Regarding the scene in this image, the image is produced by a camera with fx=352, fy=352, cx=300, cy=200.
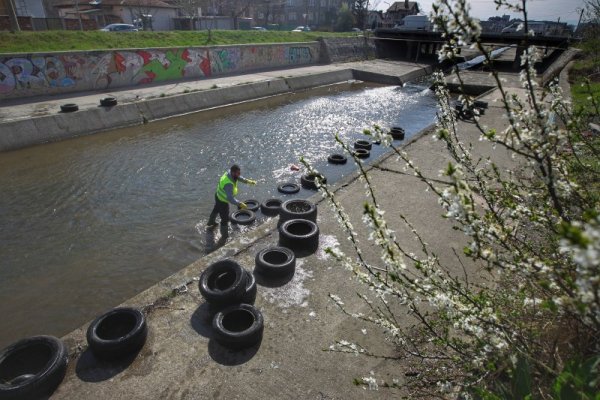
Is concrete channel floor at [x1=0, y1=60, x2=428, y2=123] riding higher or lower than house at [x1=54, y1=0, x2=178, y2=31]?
lower

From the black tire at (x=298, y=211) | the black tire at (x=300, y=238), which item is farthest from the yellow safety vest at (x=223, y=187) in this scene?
the black tire at (x=300, y=238)

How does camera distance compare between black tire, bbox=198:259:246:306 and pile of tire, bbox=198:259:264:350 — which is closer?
pile of tire, bbox=198:259:264:350

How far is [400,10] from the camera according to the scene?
2788 inches

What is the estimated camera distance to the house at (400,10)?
224 ft

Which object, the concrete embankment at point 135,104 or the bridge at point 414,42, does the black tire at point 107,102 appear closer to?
the concrete embankment at point 135,104

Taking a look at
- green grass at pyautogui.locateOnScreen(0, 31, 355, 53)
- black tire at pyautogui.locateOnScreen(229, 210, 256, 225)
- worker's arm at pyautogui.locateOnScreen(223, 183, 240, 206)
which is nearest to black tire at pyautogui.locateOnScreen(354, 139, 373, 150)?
black tire at pyautogui.locateOnScreen(229, 210, 256, 225)

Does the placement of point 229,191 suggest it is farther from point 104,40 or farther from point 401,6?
point 401,6

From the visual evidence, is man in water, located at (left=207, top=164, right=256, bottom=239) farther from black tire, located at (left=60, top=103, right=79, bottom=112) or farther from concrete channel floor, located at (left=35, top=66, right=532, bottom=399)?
black tire, located at (left=60, top=103, right=79, bottom=112)

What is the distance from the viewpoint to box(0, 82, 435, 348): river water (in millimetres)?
7035

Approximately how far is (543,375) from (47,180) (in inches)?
535

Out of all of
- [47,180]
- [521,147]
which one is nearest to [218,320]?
[521,147]

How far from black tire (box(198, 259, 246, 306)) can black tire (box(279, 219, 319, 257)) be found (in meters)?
1.61

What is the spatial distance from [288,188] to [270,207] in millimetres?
1642

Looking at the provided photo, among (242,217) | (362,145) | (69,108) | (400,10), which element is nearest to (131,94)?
(69,108)
